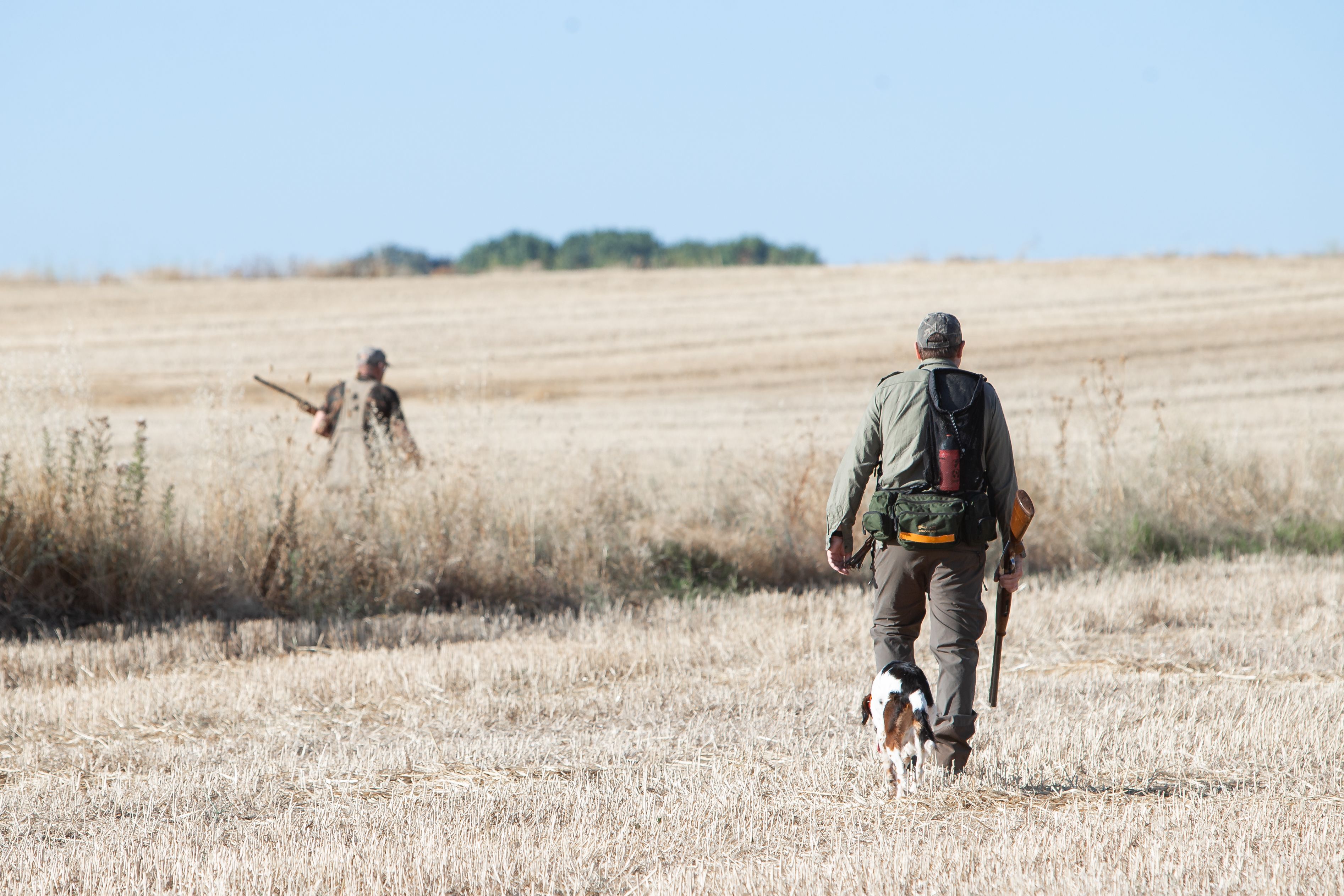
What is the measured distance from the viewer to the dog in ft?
14.4

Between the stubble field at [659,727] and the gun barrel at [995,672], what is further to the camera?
the gun barrel at [995,672]

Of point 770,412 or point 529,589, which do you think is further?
point 770,412

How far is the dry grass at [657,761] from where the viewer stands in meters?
3.88

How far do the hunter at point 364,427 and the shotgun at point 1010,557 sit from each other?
513 cm

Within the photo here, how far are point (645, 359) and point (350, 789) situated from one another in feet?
74.4

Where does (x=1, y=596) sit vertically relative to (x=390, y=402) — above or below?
below

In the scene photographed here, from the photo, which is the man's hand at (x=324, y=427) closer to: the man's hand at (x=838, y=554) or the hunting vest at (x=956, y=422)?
the man's hand at (x=838, y=554)

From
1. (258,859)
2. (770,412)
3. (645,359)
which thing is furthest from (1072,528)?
(645,359)

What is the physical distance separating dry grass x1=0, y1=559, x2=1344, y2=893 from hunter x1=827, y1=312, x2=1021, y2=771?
1.50ft

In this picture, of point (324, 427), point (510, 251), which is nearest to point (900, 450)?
point (324, 427)

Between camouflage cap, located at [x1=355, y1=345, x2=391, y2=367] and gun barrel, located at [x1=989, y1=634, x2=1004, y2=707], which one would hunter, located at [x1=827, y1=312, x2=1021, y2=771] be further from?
camouflage cap, located at [x1=355, y1=345, x2=391, y2=367]

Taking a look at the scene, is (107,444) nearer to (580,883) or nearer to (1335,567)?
(580,883)

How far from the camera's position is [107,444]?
854 centimetres

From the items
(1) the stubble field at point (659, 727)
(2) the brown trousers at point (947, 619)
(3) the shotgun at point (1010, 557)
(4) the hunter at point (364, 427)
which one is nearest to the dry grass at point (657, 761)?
(1) the stubble field at point (659, 727)
